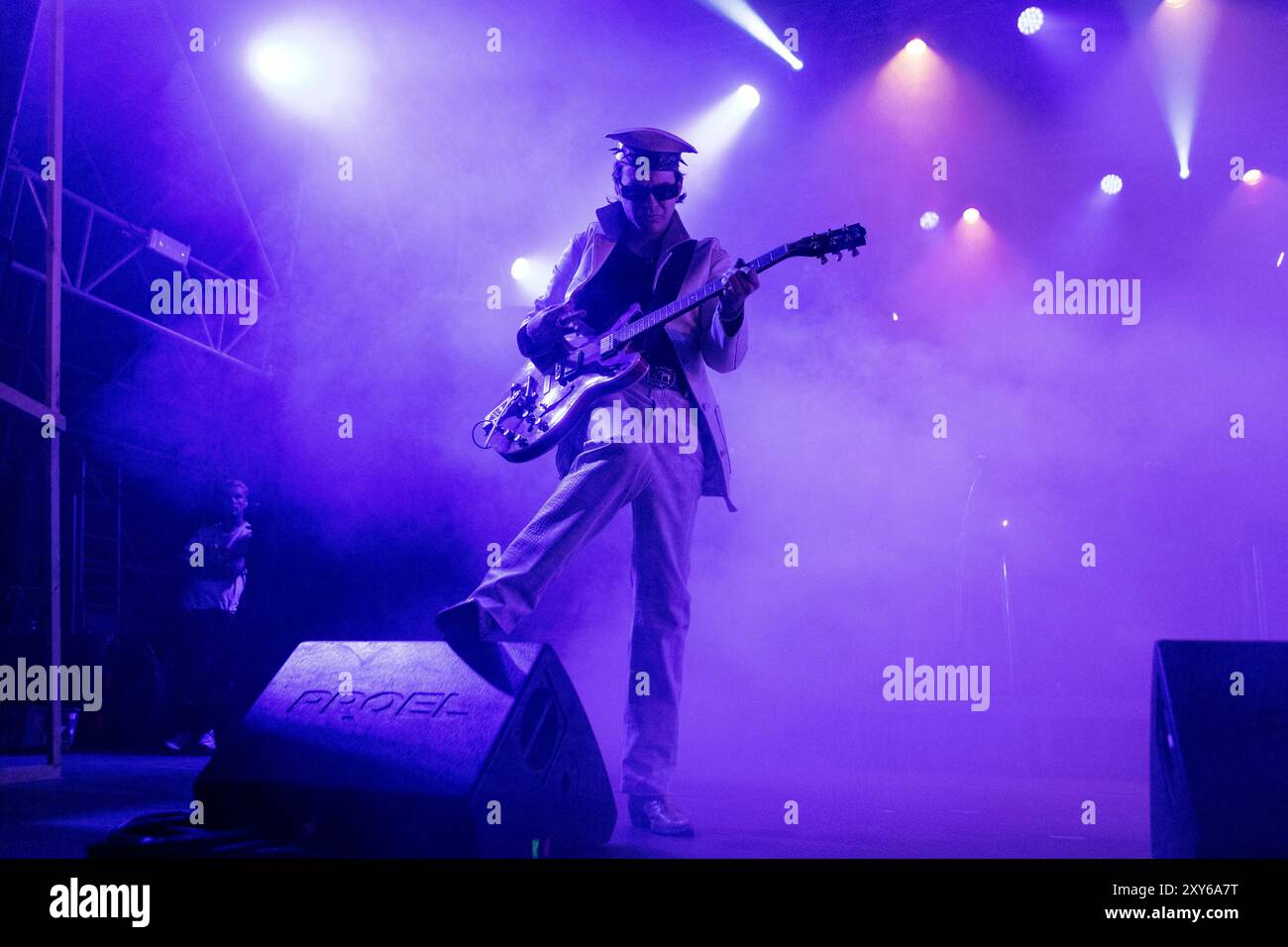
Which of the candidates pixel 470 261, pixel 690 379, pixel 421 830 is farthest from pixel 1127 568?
pixel 421 830

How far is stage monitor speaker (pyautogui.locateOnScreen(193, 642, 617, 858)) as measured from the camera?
2.32 m

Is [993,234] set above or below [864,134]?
below

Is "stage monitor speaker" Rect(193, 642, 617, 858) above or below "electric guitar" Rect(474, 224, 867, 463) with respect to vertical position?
below

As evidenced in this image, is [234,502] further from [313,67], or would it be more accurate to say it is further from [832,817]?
[832,817]

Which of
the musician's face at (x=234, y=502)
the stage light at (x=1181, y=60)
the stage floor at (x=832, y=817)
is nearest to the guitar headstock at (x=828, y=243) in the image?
the stage floor at (x=832, y=817)

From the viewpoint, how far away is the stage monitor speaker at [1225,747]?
6.57ft

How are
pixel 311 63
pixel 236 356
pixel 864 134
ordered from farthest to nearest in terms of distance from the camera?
pixel 864 134, pixel 236 356, pixel 311 63

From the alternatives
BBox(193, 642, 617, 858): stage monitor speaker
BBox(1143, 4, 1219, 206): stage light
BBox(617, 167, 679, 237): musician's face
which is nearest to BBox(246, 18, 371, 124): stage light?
BBox(617, 167, 679, 237): musician's face

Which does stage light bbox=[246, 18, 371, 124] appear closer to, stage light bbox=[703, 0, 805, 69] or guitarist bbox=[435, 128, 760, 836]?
stage light bbox=[703, 0, 805, 69]

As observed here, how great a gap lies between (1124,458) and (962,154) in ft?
9.21

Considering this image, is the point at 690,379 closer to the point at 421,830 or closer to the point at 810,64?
the point at 421,830

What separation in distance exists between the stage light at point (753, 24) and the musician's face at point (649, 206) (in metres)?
4.20

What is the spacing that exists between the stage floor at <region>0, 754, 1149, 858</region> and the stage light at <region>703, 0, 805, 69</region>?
512 centimetres
